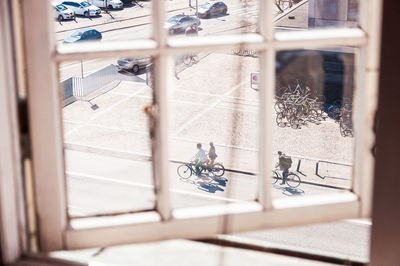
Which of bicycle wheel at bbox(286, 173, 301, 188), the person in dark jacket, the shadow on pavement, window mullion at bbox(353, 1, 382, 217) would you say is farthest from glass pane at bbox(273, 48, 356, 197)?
window mullion at bbox(353, 1, 382, 217)

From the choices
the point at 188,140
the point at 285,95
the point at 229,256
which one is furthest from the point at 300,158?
the point at 229,256

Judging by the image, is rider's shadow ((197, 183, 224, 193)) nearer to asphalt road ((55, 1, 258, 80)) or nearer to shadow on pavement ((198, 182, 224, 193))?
shadow on pavement ((198, 182, 224, 193))

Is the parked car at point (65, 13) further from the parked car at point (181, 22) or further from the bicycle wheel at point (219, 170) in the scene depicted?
the bicycle wheel at point (219, 170)

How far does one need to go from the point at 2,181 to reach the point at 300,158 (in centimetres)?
636

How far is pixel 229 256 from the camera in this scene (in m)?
0.78

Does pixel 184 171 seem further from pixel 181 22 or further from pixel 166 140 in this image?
pixel 166 140

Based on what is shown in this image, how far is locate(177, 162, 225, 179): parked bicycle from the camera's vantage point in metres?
6.41

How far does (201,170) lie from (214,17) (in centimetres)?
569

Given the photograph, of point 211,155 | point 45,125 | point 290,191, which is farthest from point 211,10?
point 290,191

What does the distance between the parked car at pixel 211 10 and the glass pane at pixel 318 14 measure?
0.46 ft

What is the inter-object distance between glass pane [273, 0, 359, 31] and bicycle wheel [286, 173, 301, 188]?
4206mm

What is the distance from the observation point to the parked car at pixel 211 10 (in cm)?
119

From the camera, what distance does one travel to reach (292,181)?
19.3 ft

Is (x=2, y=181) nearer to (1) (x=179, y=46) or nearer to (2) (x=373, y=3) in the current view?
(1) (x=179, y=46)
